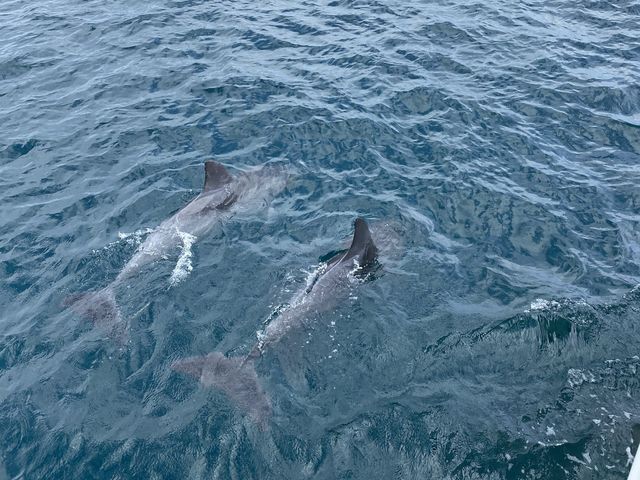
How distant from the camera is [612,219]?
15.4 metres

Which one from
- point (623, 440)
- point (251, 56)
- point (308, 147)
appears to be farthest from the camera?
point (251, 56)

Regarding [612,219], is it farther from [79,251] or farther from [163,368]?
[79,251]

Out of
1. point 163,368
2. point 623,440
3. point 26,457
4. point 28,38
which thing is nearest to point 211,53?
point 28,38

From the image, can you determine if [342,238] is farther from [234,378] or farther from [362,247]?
[234,378]

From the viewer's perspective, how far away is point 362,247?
14.1m

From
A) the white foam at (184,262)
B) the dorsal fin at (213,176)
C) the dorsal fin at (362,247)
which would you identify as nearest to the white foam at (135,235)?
the white foam at (184,262)

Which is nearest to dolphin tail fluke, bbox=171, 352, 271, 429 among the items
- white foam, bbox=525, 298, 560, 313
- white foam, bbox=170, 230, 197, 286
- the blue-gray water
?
the blue-gray water

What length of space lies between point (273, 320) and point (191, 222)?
4.53 meters

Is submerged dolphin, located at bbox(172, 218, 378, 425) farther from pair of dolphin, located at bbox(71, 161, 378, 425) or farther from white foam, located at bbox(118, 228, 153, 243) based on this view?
white foam, located at bbox(118, 228, 153, 243)

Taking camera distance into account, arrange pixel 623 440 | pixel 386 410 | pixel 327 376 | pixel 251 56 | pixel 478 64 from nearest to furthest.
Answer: pixel 623 440 → pixel 386 410 → pixel 327 376 → pixel 478 64 → pixel 251 56

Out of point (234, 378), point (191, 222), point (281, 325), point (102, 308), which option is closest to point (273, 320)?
point (281, 325)

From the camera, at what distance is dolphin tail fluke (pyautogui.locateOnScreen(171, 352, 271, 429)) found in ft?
36.3

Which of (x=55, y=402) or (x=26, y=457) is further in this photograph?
(x=55, y=402)

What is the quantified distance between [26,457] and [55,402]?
124 cm
